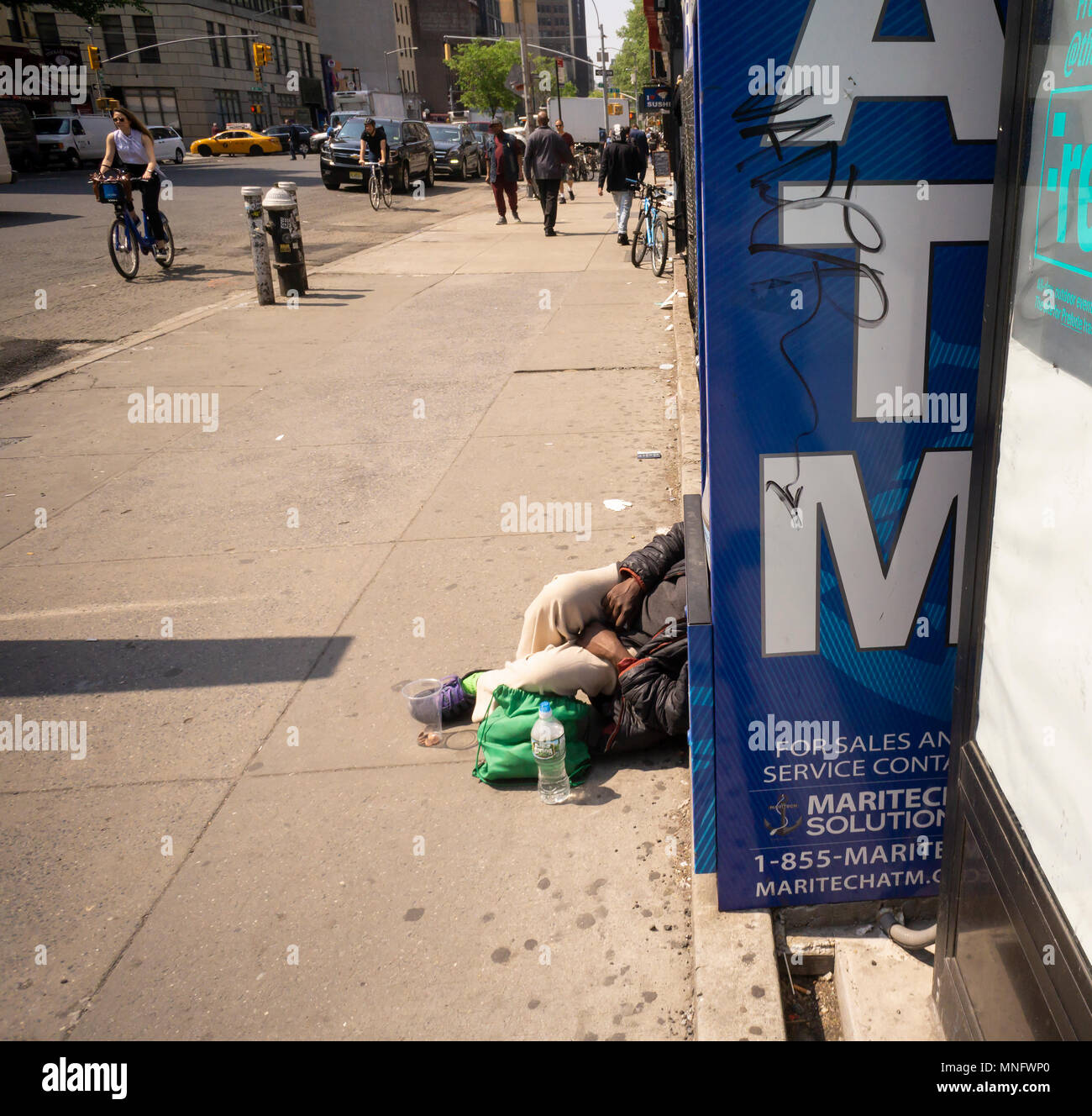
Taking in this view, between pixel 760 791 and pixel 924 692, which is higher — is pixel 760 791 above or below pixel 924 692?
below

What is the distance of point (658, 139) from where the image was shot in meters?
36.9

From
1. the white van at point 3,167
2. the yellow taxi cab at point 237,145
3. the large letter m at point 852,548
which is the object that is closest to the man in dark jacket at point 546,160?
the large letter m at point 852,548

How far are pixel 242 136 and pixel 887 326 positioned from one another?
207 feet

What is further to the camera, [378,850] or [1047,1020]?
[378,850]

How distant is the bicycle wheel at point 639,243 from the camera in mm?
14130

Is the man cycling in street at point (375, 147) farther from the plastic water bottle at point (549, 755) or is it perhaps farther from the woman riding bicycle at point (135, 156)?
the plastic water bottle at point (549, 755)

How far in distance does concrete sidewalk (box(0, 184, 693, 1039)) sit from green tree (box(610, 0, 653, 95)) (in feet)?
273

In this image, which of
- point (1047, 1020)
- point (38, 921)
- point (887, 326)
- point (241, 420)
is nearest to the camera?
point (1047, 1020)

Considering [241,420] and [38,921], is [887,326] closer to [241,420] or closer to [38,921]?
[38,921]

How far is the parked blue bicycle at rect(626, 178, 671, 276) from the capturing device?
13336 mm

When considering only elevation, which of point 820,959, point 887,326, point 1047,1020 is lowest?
point 820,959

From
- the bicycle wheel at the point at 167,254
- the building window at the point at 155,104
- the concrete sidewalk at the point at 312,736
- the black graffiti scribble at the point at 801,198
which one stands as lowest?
the concrete sidewalk at the point at 312,736

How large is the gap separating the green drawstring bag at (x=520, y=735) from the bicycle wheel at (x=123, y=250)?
12358mm
